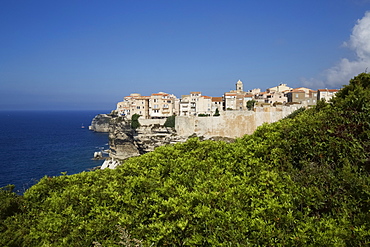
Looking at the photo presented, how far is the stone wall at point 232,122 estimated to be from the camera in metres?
32.1

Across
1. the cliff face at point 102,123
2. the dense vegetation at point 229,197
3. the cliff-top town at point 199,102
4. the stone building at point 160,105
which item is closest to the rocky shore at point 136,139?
the stone building at point 160,105

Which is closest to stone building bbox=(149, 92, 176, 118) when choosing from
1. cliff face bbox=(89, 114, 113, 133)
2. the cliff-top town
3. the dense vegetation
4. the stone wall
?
the cliff-top town

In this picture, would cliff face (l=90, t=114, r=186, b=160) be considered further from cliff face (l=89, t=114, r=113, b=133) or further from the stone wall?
cliff face (l=89, t=114, r=113, b=133)

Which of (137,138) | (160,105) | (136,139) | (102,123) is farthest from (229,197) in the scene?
(102,123)

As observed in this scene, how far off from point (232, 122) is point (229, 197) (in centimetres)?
2757

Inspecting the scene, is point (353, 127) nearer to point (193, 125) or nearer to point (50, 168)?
point (193, 125)

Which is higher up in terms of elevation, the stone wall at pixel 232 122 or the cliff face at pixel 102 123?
the stone wall at pixel 232 122

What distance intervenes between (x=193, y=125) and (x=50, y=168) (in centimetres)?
2266

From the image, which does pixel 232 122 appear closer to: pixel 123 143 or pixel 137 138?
pixel 137 138

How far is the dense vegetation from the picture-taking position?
15.1 feet

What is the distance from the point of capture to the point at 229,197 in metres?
5.48

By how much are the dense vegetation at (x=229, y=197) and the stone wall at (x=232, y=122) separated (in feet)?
78.8

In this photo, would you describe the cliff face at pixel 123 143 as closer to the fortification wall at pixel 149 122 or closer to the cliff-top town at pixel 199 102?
the fortification wall at pixel 149 122

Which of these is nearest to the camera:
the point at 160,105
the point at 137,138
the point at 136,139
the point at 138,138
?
the point at 138,138
